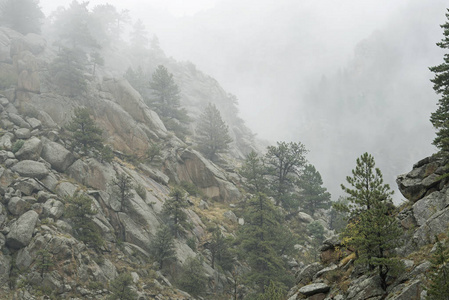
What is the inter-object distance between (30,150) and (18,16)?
4676cm

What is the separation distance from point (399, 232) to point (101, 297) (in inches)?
799

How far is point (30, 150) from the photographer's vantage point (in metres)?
28.2

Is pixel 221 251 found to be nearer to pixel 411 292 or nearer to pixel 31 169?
pixel 31 169

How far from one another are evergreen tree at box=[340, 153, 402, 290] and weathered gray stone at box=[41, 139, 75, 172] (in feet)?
92.6

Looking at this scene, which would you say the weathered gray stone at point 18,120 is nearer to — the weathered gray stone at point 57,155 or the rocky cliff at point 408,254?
the weathered gray stone at point 57,155

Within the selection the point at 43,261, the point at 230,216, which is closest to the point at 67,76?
the point at 43,261

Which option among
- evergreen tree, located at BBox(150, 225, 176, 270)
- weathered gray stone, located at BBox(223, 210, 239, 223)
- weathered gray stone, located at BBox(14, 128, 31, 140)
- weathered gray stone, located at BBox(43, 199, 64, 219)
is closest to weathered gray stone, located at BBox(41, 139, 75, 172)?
weathered gray stone, located at BBox(14, 128, 31, 140)

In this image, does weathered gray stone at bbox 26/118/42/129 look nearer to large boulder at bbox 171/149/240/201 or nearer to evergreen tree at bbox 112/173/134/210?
evergreen tree at bbox 112/173/134/210

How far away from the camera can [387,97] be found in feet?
591

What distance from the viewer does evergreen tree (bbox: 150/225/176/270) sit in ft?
87.5

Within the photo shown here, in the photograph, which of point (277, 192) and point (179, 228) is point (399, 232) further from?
point (277, 192)

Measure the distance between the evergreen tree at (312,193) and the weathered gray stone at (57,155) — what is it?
99.0 ft

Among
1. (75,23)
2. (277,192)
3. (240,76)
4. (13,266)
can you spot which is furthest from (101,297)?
(240,76)

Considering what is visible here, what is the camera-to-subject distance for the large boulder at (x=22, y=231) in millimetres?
21125
